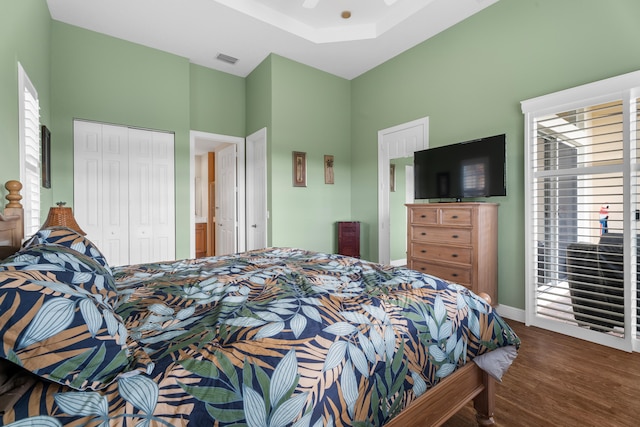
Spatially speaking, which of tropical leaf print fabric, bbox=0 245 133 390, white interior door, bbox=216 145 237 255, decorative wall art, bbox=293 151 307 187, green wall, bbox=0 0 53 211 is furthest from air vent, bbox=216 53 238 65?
tropical leaf print fabric, bbox=0 245 133 390

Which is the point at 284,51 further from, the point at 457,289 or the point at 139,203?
the point at 457,289

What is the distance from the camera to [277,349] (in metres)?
0.87

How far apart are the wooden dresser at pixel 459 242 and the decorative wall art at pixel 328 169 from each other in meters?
1.63

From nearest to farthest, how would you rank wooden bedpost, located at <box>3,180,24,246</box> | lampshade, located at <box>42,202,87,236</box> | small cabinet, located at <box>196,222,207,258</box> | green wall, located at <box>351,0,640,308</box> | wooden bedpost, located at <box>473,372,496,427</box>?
wooden bedpost, located at <box>473,372,496,427</box>, wooden bedpost, located at <box>3,180,24,246</box>, lampshade, located at <box>42,202,87,236</box>, green wall, located at <box>351,0,640,308</box>, small cabinet, located at <box>196,222,207,258</box>

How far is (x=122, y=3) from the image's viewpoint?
3.03 m

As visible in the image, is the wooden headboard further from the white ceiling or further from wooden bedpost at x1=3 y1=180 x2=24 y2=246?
the white ceiling

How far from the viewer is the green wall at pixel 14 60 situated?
1.77m

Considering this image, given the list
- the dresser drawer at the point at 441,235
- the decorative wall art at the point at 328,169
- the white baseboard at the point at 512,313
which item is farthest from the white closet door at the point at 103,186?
the white baseboard at the point at 512,313

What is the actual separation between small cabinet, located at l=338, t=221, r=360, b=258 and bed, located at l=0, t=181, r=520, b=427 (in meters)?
2.79

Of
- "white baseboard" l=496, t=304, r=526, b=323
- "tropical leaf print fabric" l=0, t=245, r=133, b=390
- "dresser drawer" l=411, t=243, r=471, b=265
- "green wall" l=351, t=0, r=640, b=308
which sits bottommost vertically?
"white baseboard" l=496, t=304, r=526, b=323

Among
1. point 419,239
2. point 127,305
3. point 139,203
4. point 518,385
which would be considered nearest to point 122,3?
point 139,203

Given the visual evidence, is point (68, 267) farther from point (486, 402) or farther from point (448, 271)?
point (448, 271)

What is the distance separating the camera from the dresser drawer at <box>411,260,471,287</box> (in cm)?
286

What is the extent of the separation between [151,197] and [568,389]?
170 inches
